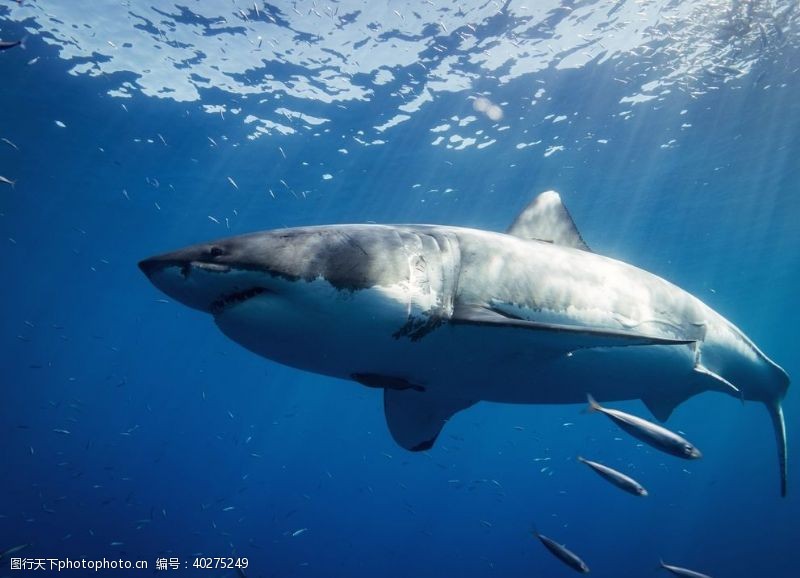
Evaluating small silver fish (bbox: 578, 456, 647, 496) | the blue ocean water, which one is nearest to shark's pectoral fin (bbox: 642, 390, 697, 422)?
small silver fish (bbox: 578, 456, 647, 496)

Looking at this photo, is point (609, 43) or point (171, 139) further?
point (171, 139)

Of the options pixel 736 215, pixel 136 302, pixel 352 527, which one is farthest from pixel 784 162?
pixel 352 527

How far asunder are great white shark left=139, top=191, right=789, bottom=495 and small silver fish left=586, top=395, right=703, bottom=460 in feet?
0.88

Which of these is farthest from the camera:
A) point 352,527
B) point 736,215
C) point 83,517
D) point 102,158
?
point 352,527

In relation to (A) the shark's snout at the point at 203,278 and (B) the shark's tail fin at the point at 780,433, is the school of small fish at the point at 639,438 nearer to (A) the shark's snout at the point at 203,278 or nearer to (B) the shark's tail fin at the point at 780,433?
(B) the shark's tail fin at the point at 780,433

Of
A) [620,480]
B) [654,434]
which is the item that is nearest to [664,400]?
[620,480]

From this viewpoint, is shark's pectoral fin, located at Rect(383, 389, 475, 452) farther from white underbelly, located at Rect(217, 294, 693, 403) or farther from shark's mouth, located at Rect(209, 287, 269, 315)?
shark's mouth, located at Rect(209, 287, 269, 315)

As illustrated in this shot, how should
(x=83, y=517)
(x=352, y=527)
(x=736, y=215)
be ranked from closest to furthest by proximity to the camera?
1. (x=736, y=215)
2. (x=83, y=517)
3. (x=352, y=527)

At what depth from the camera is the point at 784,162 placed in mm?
22719

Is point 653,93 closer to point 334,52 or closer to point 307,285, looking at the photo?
point 334,52

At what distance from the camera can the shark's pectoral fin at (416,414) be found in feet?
16.4

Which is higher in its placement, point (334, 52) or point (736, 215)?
point (736, 215)

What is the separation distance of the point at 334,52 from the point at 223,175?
10320mm

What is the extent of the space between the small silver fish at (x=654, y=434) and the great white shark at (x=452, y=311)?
0.27m
